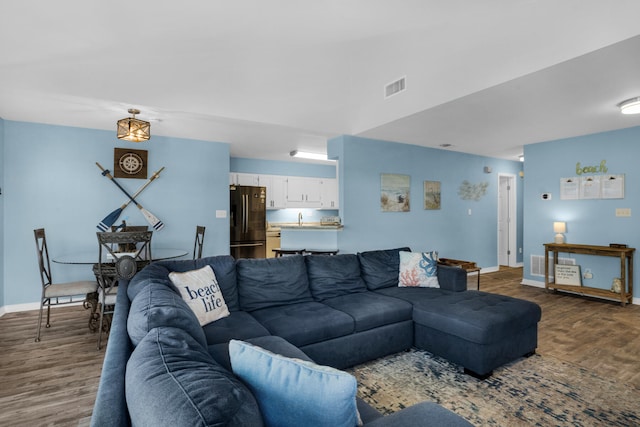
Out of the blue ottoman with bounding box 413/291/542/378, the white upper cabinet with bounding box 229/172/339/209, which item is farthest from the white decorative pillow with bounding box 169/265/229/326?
the white upper cabinet with bounding box 229/172/339/209

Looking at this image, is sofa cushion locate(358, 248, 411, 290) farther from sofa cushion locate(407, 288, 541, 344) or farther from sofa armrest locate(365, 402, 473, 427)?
sofa armrest locate(365, 402, 473, 427)

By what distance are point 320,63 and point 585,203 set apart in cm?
463

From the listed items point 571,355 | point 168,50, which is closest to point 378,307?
point 571,355

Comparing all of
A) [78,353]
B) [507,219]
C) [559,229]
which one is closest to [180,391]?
[78,353]

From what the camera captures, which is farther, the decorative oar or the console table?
the decorative oar

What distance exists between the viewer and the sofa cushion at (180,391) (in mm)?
687

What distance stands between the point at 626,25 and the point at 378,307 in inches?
107

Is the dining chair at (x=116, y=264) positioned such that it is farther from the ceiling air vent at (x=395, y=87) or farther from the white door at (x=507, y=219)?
the white door at (x=507, y=219)

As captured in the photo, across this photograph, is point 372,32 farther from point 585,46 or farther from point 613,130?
point 613,130

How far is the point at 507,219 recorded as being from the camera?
7.48m

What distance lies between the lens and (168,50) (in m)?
3.14

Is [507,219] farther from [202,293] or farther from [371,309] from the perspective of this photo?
[202,293]

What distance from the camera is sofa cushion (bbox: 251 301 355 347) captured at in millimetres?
2340

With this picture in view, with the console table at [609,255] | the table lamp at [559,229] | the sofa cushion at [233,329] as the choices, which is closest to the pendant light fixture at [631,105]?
the console table at [609,255]
